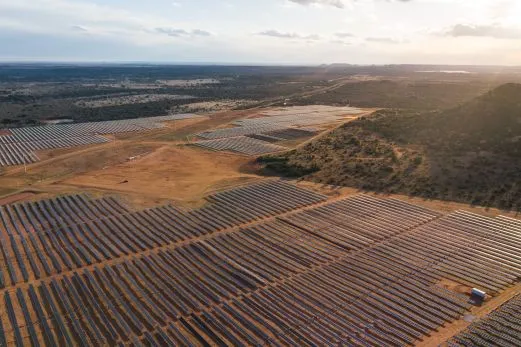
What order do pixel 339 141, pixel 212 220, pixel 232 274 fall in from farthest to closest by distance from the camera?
1. pixel 339 141
2. pixel 212 220
3. pixel 232 274

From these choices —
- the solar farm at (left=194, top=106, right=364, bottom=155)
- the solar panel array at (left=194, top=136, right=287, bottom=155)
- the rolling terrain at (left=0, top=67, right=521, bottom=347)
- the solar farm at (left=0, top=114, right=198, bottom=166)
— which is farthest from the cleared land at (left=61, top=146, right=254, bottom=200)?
the solar farm at (left=0, top=114, right=198, bottom=166)

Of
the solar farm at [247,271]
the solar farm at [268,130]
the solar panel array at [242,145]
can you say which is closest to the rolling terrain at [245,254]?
the solar farm at [247,271]

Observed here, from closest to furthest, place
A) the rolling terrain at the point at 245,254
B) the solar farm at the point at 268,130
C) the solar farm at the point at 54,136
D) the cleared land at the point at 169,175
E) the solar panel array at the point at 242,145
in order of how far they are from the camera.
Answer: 1. the rolling terrain at the point at 245,254
2. the cleared land at the point at 169,175
3. the solar farm at the point at 54,136
4. the solar panel array at the point at 242,145
5. the solar farm at the point at 268,130

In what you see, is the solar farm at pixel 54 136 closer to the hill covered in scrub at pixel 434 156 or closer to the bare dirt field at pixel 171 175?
the bare dirt field at pixel 171 175

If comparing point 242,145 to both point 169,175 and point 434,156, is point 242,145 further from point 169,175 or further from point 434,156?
point 434,156

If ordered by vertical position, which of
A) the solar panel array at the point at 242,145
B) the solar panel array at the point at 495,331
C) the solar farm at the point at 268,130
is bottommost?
the solar panel array at the point at 495,331

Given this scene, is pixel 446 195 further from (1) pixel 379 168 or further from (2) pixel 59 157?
(2) pixel 59 157

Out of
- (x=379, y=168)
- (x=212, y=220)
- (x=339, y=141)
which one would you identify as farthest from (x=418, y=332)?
(x=339, y=141)
